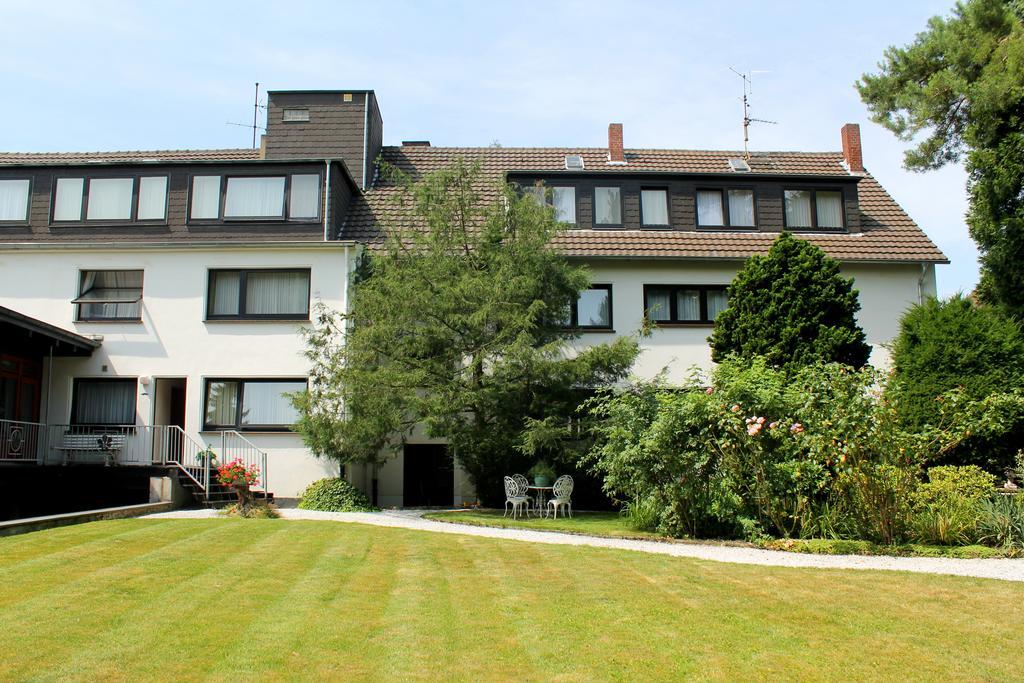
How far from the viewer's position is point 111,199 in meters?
22.3

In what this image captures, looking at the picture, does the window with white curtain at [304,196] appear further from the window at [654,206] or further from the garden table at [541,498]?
the garden table at [541,498]

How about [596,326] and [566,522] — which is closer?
[566,522]

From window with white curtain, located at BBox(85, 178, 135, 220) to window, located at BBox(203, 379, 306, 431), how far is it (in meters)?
5.34

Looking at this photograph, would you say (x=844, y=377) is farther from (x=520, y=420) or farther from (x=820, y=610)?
(x=520, y=420)

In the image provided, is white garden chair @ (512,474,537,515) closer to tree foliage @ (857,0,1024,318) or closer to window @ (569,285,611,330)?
window @ (569,285,611,330)

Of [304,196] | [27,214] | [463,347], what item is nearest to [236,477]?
[463,347]

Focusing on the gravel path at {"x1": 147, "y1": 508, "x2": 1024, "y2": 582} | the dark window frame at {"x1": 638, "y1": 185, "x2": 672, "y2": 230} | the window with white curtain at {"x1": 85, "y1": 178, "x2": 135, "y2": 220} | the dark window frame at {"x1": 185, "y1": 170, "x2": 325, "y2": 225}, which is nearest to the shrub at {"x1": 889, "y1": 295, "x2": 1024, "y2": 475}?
the gravel path at {"x1": 147, "y1": 508, "x2": 1024, "y2": 582}

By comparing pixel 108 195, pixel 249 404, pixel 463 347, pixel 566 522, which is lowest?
pixel 566 522

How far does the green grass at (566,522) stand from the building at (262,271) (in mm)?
4226

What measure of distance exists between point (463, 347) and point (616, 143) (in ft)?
35.7

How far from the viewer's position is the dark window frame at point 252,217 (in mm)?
21891

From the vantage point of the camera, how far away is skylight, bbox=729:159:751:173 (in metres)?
25.7


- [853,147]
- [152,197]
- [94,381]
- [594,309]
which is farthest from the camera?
[853,147]

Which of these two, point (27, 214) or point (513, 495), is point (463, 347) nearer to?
point (513, 495)
